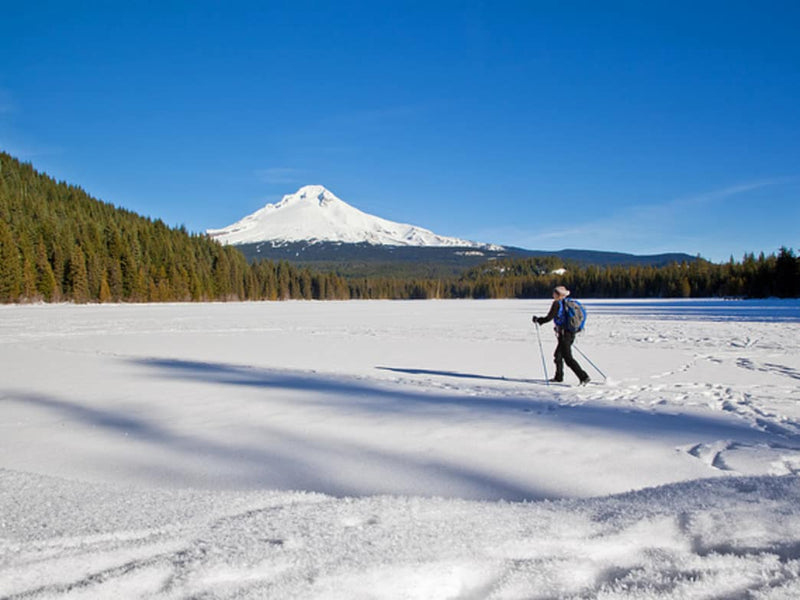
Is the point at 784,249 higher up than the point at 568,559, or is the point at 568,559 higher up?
the point at 784,249

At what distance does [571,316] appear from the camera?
9305mm

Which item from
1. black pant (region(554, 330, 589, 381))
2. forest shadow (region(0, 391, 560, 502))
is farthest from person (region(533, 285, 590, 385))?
forest shadow (region(0, 391, 560, 502))

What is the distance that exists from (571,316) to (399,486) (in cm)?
632

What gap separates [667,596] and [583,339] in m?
16.9

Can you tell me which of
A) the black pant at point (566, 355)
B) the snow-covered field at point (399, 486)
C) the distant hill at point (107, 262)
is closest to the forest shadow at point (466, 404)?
the snow-covered field at point (399, 486)

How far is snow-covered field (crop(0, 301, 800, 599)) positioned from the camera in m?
2.43

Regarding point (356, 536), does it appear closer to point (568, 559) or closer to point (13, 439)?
point (568, 559)

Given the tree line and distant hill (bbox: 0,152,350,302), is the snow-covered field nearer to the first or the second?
distant hill (bbox: 0,152,350,302)

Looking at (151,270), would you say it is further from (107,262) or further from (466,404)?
(466,404)

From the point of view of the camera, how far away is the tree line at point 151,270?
212 feet

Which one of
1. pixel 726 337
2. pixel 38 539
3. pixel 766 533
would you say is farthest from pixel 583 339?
pixel 38 539

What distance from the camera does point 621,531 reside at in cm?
281

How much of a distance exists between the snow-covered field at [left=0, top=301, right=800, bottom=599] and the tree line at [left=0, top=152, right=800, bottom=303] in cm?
6595

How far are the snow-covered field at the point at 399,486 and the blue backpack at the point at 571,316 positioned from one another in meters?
1.22
